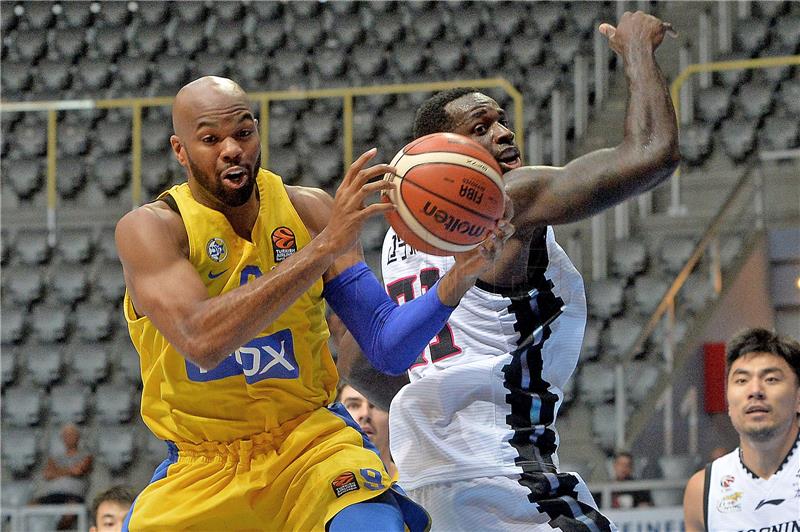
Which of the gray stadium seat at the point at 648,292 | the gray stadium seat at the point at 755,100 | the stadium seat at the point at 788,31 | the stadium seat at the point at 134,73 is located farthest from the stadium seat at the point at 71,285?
the stadium seat at the point at 788,31

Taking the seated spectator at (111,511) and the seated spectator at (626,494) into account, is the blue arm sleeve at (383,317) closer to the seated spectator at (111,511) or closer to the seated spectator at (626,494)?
the seated spectator at (111,511)

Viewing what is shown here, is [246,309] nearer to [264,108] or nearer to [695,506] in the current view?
[695,506]

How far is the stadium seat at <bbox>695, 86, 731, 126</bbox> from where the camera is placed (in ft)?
35.1

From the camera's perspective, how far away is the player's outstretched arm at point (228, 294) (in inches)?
112

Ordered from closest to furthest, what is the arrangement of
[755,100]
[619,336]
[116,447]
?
[619,336], [116,447], [755,100]

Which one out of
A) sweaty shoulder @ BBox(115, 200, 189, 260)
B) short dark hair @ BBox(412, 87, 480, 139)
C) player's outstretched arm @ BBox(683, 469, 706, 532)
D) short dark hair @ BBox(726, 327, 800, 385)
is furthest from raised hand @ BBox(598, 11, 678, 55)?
player's outstretched arm @ BBox(683, 469, 706, 532)

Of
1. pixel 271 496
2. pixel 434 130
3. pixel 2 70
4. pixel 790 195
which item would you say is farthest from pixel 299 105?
pixel 271 496

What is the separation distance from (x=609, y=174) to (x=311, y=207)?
0.83 metres

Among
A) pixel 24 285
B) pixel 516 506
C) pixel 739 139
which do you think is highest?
pixel 739 139

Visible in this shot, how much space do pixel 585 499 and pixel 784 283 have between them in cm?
677

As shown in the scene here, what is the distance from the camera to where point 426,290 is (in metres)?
3.58

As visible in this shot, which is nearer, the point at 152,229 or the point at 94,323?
the point at 152,229

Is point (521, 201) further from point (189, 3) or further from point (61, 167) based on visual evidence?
point (189, 3)

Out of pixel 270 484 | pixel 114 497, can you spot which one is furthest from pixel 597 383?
pixel 270 484
